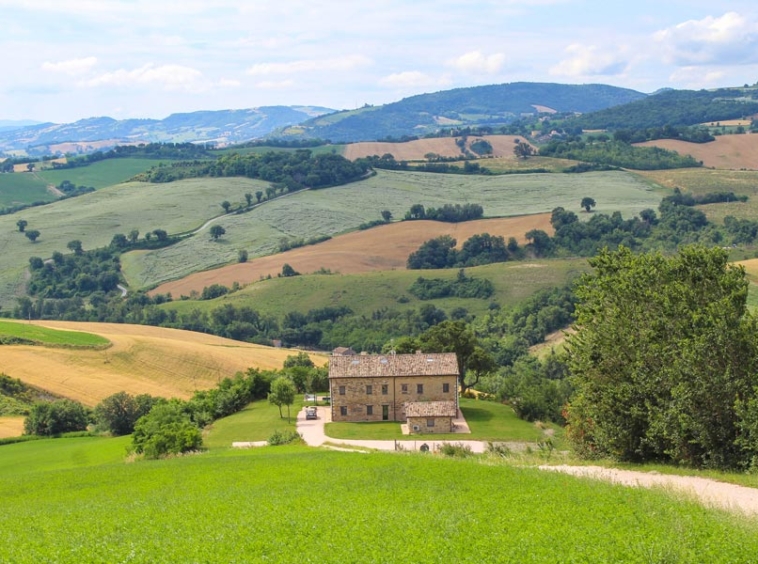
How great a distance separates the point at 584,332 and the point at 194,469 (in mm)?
16826

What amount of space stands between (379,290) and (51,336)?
49956 mm

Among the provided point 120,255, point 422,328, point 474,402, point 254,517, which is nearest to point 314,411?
point 474,402

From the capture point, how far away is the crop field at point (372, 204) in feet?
483

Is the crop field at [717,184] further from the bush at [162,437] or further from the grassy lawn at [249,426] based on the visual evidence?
the bush at [162,437]

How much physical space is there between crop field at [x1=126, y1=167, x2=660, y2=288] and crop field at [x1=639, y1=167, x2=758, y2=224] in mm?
5497

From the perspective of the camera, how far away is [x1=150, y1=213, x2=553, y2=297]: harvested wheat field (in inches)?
5276

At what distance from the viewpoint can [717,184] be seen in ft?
537

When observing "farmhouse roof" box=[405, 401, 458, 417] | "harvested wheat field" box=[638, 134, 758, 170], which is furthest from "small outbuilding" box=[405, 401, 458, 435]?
"harvested wheat field" box=[638, 134, 758, 170]

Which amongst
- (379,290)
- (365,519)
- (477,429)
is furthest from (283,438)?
(379,290)

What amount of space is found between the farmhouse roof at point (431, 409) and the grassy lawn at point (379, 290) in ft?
198

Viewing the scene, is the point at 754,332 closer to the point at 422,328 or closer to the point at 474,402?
the point at 474,402

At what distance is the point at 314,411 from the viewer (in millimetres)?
59312

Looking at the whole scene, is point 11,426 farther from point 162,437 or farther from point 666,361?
point 666,361

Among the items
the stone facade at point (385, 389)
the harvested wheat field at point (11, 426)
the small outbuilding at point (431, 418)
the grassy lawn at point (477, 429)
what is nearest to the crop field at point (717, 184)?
the grassy lawn at point (477, 429)
